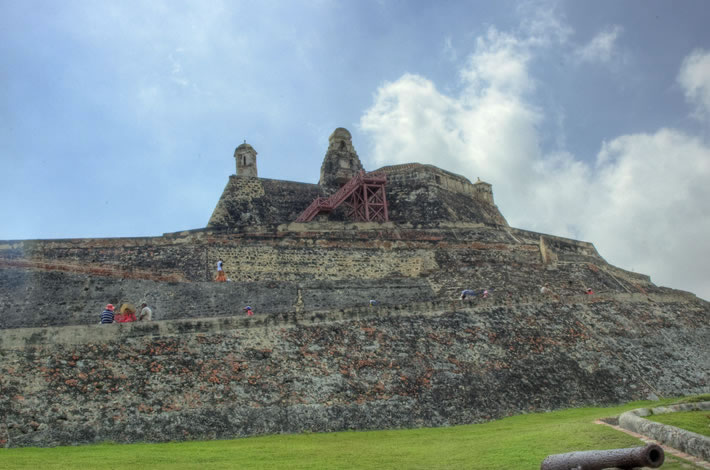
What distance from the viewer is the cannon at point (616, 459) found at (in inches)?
272

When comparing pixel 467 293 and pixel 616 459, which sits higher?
pixel 467 293

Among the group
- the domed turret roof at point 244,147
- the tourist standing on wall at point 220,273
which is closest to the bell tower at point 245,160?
the domed turret roof at point 244,147

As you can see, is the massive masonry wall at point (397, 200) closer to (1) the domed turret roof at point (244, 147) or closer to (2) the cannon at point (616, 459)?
(1) the domed turret roof at point (244, 147)

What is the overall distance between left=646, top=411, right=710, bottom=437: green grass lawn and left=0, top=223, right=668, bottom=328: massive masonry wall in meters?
8.32

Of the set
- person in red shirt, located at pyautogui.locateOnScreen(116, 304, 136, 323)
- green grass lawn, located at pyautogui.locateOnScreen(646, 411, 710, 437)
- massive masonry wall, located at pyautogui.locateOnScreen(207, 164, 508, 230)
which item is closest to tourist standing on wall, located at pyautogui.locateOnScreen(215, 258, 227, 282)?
person in red shirt, located at pyautogui.locateOnScreen(116, 304, 136, 323)

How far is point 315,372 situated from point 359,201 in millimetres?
19832

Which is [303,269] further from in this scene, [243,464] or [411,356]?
[243,464]

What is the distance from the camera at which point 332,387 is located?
13055 mm

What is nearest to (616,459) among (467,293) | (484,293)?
(467,293)

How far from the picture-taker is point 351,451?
32.7ft

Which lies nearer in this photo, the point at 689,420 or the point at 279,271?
the point at 689,420

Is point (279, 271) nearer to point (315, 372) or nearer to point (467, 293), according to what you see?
point (467, 293)

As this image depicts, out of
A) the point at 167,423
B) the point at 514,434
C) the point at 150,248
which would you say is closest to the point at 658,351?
the point at 514,434

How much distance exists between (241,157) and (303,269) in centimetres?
1141
